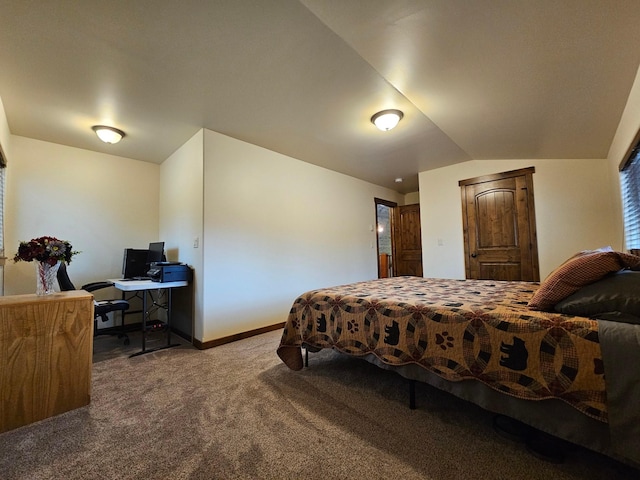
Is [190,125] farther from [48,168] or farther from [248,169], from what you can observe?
[48,168]

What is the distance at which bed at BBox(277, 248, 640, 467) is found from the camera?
1124 millimetres

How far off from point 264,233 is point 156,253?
1415 mm

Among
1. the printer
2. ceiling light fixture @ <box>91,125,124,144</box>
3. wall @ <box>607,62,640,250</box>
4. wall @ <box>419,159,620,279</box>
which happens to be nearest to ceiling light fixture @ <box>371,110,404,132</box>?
wall @ <box>607,62,640,250</box>

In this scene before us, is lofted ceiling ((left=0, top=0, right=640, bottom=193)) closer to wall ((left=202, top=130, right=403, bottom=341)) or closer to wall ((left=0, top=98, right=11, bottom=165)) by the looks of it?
wall ((left=0, top=98, right=11, bottom=165))

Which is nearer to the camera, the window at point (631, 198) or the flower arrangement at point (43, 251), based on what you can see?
the flower arrangement at point (43, 251)

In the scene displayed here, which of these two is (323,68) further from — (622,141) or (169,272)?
(622,141)

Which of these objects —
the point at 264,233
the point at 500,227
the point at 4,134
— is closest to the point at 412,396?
the point at 264,233

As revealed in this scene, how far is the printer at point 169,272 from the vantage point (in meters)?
3.02

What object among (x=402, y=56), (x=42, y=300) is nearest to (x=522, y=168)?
(x=402, y=56)

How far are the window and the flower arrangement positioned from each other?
178 inches

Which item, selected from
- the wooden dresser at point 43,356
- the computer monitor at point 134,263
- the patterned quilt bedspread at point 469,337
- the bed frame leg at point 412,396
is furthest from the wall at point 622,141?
the computer monitor at point 134,263

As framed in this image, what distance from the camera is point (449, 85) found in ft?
7.08

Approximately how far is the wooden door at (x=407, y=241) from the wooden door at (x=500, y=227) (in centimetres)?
151

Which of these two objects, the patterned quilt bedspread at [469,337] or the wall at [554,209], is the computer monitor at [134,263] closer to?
the patterned quilt bedspread at [469,337]
